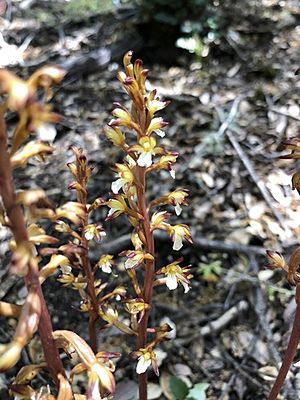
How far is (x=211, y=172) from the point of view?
356cm

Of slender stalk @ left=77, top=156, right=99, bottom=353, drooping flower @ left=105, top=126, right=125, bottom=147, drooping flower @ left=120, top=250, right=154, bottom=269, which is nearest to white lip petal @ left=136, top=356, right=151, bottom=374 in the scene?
slender stalk @ left=77, top=156, right=99, bottom=353

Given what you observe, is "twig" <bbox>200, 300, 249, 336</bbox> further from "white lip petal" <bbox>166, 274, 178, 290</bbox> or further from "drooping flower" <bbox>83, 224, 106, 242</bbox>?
"drooping flower" <bbox>83, 224, 106, 242</bbox>

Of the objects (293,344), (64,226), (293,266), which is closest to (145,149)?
(64,226)

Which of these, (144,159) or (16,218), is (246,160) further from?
(16,218)

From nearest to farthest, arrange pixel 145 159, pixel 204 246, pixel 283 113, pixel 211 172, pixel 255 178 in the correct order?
pixel 145 159, pixel 204 246, pixel 255 178, pixel 211 172, pixel 283 113

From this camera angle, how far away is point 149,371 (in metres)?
2.63

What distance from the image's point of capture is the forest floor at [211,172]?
8.87ft

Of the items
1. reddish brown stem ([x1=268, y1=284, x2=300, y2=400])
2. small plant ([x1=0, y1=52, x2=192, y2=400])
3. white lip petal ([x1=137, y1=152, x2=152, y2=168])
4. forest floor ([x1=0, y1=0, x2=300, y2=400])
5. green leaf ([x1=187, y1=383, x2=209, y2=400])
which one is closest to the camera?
small plant ([x1=0, y1=52, x2=192, y2=400])

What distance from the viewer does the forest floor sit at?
8.87 feet

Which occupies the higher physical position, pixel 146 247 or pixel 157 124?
pixel 157 124

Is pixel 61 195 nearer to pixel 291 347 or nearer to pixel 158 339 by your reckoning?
pixel 158 339

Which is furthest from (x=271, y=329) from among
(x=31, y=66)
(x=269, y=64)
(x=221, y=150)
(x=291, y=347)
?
(x=31, y=66)

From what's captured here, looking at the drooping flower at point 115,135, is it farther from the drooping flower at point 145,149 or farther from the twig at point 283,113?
the twig at point 283,113

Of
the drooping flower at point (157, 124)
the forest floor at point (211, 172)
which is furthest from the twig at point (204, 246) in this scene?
the drooping flower at point (157, 124)
